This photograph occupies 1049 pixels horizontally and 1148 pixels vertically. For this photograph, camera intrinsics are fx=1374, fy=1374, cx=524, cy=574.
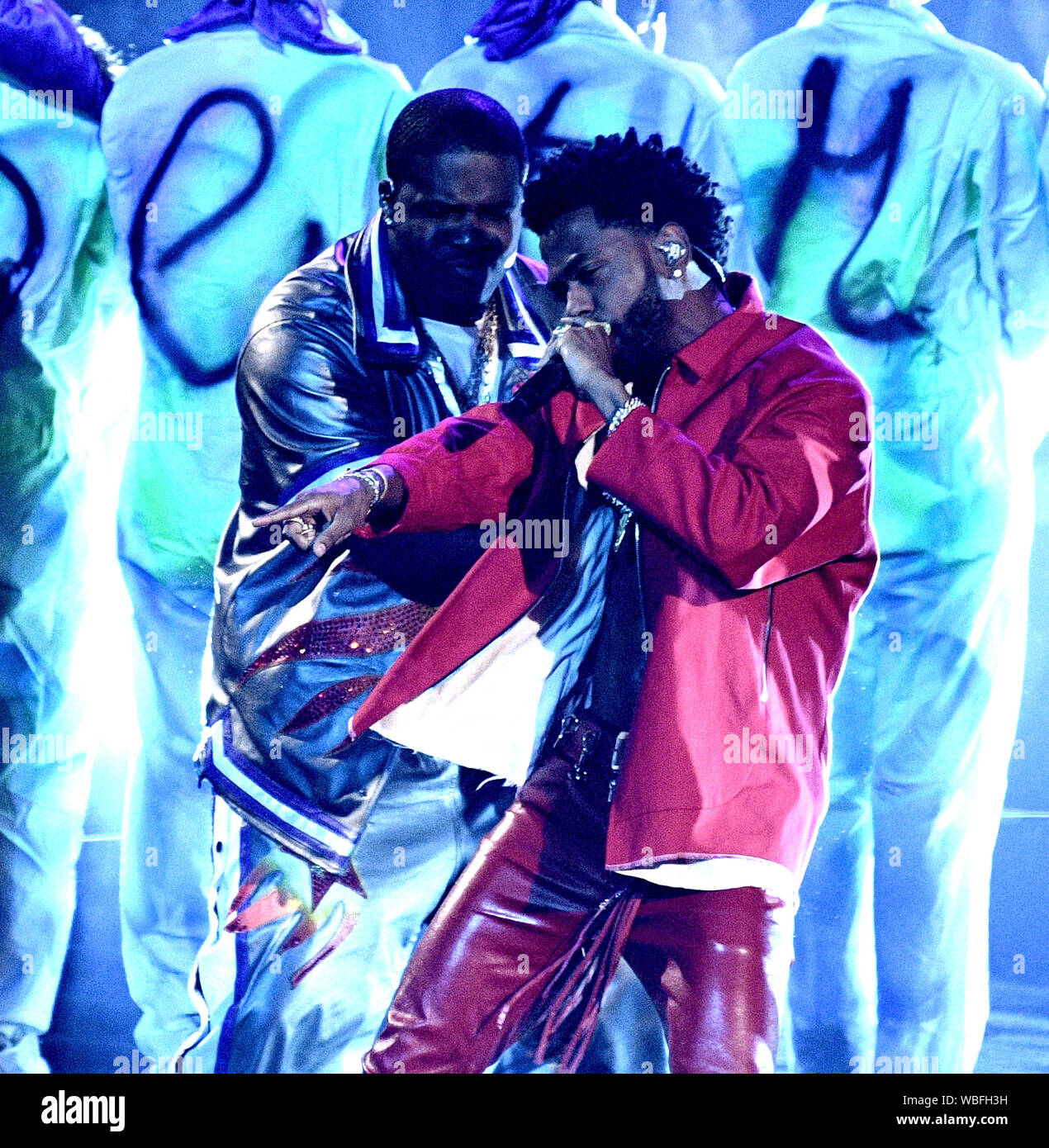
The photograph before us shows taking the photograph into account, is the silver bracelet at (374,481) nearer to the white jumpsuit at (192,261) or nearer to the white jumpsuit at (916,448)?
the white jumpsuit at (192,261)

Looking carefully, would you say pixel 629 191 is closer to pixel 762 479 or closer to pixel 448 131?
pixel 448 131

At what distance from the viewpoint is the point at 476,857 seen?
2906 millimetres

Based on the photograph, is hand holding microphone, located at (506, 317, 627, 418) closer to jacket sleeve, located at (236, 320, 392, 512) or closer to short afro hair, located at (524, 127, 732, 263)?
short afro hair, located at (524, 127, 732, 263)

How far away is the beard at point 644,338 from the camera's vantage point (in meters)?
2.88

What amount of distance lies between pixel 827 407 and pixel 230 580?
140cm

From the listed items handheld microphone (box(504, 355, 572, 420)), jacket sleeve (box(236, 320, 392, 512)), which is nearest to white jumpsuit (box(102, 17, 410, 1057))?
jacket sleeve (box(236, 320, 392, 512))

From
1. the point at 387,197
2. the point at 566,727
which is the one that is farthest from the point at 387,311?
the point at 566,727

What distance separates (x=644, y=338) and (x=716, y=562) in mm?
519

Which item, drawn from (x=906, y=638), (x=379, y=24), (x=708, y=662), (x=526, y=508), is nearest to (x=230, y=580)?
(x=526, y=508)

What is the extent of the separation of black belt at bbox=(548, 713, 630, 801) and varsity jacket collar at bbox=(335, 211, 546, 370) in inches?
34.4

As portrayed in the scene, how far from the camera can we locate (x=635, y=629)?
294cm

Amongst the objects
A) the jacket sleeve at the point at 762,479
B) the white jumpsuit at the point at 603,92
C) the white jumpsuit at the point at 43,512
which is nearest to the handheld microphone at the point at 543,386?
Answer: the jacket sleeve at the point at 762,479

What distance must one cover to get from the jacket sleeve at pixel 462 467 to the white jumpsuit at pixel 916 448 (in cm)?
75
